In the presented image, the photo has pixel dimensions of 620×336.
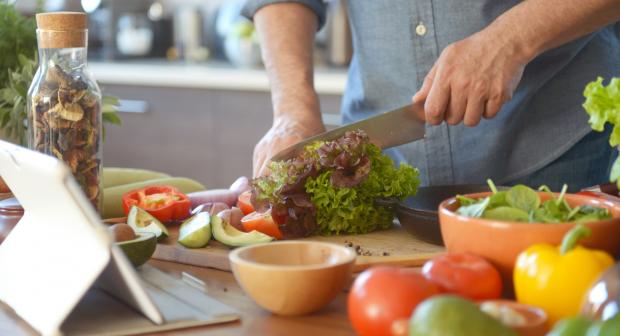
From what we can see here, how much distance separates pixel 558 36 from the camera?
1643 millimetres

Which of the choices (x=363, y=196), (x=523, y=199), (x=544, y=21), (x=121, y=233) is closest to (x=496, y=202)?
(x=523, y=199)

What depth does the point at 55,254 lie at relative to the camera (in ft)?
3.51

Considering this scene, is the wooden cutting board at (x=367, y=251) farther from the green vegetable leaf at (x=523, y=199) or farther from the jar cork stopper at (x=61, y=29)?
the jar cork stopper at (x=61, y=29)

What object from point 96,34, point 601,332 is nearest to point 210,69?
point 96,34

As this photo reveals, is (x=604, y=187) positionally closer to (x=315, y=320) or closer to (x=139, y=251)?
(x=315, y=320)

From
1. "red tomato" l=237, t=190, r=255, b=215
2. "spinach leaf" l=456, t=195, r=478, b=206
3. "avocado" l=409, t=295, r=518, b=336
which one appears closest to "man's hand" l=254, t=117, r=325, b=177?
"red tomato" l=237, t=190, r=255, b=215

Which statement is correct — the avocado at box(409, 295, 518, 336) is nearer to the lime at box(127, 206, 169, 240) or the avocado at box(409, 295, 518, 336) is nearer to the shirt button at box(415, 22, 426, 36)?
the lime at box(127, 206, 169, 240)

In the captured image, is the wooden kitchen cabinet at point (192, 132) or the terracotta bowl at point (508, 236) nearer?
the terracotta bowl at point (508, 236)

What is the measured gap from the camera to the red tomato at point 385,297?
2.93 feet

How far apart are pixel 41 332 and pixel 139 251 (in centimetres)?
24

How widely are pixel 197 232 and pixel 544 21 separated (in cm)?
72

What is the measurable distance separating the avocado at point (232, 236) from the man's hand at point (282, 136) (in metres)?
0.32

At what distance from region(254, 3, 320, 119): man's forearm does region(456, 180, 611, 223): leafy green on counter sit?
832 millimetres

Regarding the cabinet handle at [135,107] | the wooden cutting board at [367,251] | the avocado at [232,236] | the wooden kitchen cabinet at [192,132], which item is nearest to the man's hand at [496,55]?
the wooden cutting board at [367,251]
